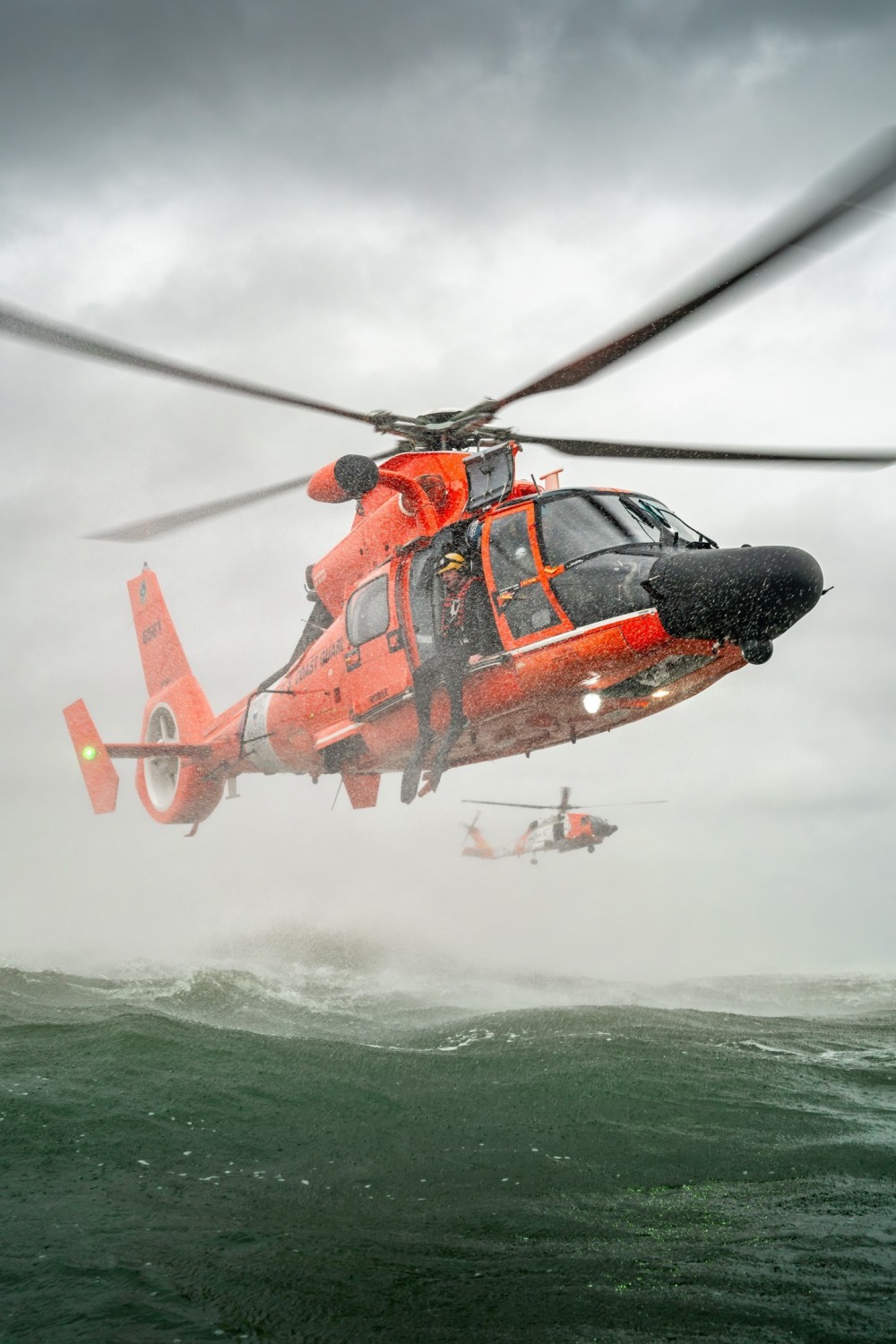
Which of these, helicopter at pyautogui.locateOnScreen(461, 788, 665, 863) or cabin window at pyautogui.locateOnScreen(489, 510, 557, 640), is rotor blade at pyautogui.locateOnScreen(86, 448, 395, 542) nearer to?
cabin window at pyautogui.locateOnScreen(489, 510, 557, 640)

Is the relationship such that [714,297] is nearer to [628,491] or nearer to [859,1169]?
[628,491]

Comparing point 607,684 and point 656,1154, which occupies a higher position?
point 607,684

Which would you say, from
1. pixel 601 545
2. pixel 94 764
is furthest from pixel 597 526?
pixel 94 764

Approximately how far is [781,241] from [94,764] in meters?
11.3

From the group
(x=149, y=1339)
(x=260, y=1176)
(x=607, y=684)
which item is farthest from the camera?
(x=607, y=684)

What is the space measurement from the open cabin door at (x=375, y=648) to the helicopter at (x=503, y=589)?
28 millimetres

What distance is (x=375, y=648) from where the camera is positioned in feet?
35.2

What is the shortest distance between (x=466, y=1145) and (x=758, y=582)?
5116mm

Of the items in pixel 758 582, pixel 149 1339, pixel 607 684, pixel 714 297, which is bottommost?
pixel 149 1339

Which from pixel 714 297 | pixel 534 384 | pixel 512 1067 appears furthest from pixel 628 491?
pixel 512 1067

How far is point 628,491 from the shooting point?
31.2 feet

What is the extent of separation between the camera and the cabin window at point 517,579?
912 cm

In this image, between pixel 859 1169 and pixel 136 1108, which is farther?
pixel 136 1108

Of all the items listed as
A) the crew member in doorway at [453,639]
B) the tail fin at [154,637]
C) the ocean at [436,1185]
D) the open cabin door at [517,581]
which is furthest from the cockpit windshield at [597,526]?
the tail fin at [154,637]
